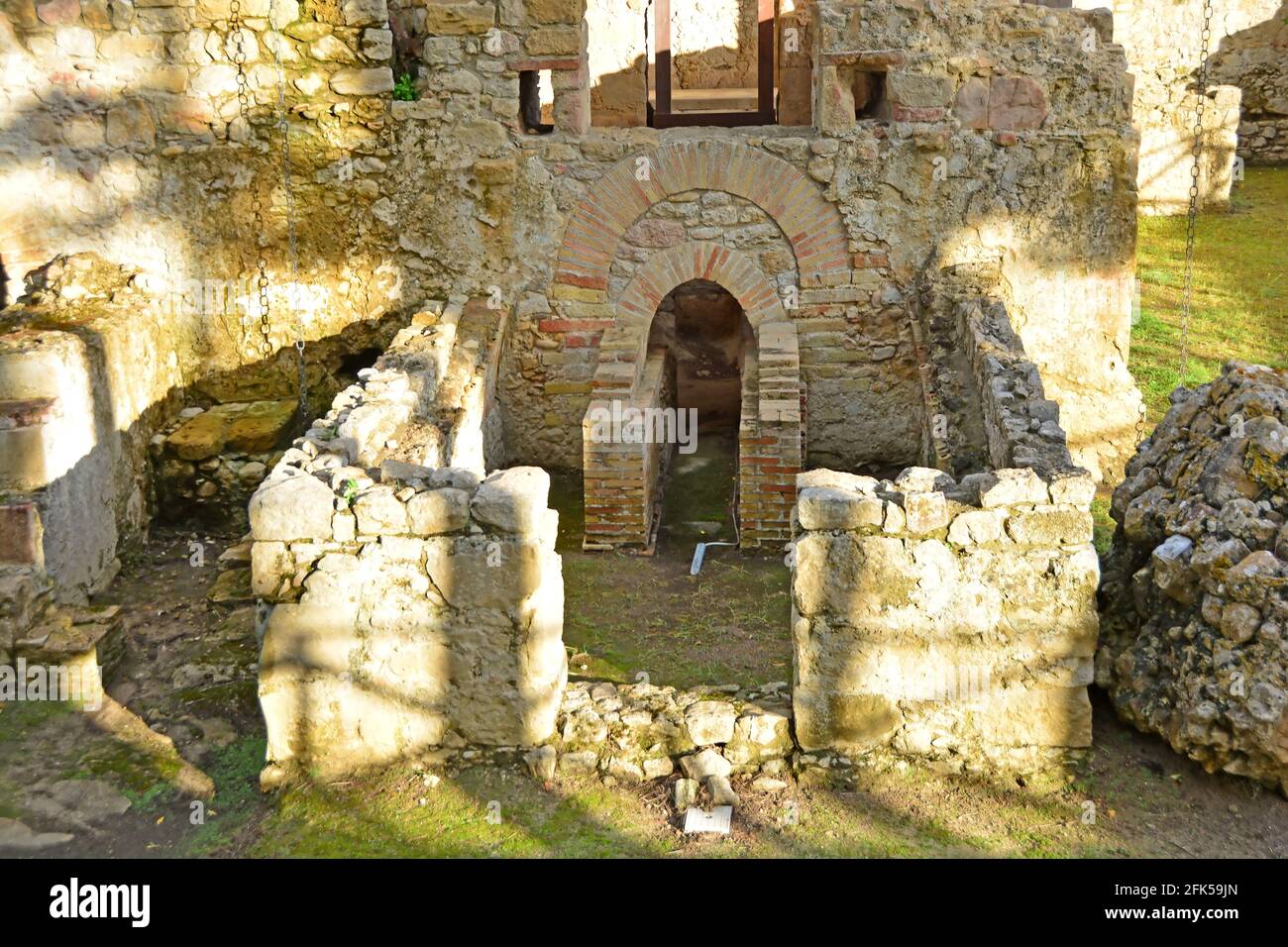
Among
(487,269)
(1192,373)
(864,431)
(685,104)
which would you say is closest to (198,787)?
(487,269)

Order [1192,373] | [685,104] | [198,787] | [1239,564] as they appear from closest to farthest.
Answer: [1239,564] → [198,787] → [1192,373] → [685,104]

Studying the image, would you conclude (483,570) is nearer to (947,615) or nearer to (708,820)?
(708,820)

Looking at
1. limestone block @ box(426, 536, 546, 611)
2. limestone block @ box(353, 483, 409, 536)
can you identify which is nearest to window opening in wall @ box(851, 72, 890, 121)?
limestone block @ box(426, 536, 546, 611)

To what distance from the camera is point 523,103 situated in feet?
30.5

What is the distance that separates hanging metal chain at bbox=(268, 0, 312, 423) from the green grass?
Answer: 599 cm

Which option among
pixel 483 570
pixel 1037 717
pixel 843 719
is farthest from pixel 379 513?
pixel 1037 717

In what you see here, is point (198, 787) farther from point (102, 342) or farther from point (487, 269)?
point (487, 269)

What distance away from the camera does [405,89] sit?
9133 millimetres

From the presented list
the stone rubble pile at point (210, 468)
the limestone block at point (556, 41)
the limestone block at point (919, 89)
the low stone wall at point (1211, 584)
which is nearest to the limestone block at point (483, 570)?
the low stone wall at point (1211, 584)

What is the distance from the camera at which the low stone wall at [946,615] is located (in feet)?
17.1

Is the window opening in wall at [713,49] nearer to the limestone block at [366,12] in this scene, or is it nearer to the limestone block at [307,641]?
the limestone block at [366,12]

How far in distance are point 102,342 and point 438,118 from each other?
2.69 m

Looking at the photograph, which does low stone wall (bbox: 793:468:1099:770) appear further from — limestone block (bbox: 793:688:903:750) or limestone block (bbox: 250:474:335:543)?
limestone block (bbox: 250:474:335:543)

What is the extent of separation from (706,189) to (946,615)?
4.52 meters
